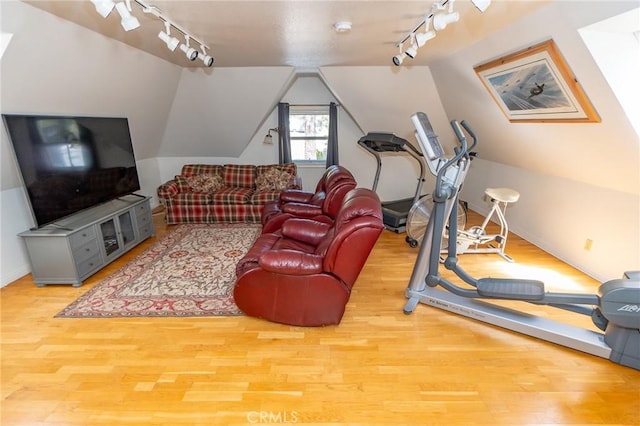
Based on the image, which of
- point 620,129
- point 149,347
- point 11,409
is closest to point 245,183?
point 149,347

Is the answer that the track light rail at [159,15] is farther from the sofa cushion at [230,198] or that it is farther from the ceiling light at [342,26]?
the sofa cushion at [230,198]

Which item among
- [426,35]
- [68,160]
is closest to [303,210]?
[426,35]

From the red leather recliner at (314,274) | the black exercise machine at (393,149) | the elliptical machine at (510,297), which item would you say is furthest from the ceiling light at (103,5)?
the black exercise machine at (393,149)

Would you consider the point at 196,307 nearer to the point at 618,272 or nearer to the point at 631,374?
the point at 631,374

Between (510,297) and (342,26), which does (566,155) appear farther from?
(342,26)

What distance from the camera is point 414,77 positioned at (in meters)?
4.07

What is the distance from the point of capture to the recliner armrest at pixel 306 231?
2.65m

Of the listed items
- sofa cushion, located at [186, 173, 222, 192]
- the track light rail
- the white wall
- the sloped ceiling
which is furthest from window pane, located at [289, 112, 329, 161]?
the track light rail

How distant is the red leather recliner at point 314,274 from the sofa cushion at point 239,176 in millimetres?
2757

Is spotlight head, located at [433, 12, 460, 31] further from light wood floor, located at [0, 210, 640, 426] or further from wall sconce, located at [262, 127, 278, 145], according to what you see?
wall sconce, located at [262, 127, 278, 145]

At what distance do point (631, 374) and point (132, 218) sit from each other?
4.63m

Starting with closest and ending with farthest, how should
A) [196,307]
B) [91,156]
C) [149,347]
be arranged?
[149,347], [196,307], [91,156]

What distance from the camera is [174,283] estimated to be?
2848 mm

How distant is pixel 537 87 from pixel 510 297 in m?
1.72
